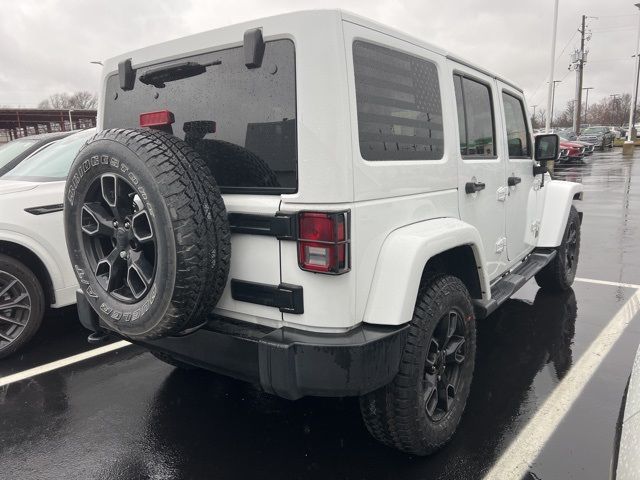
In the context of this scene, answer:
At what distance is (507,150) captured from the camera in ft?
12.5

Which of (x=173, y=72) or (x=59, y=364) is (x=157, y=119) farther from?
(x=59, y=364)

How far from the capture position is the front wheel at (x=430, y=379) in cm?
232

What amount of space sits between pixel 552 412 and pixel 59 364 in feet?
11.5

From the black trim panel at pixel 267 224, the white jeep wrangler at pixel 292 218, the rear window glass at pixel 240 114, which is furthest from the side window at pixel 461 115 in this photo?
the black trim panel at pixel 267 224

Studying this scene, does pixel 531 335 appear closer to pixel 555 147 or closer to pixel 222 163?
pixel 555 147

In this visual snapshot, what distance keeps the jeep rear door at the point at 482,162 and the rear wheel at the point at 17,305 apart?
11.0 ft

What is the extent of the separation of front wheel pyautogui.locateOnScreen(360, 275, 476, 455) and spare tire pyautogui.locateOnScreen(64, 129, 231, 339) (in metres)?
0.94

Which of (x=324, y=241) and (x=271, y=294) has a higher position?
(x=324, y=241)

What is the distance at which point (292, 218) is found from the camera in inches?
83.4

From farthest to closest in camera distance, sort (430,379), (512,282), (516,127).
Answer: (516,127) < (512,282) < (430,379)

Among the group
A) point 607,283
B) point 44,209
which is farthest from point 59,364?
point 607,283

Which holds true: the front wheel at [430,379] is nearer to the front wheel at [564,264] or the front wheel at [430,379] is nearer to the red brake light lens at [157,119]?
the red brake light lens at [157,119]

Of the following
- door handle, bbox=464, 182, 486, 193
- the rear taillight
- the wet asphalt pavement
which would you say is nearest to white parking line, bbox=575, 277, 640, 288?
the wet asphalt pavement

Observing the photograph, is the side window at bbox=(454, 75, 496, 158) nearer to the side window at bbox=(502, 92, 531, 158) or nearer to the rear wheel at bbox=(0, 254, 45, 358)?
the side window at bbox=(502, 92, 531, 158)
